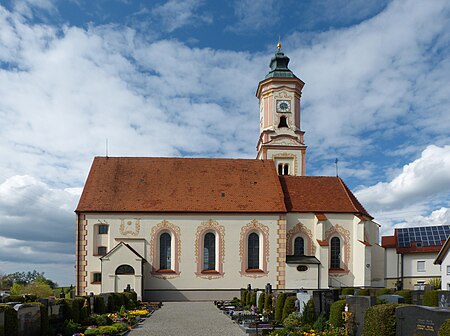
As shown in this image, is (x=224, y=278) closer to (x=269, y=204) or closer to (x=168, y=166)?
(x=269, y=204)

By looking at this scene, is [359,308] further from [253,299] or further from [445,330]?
[253,299]

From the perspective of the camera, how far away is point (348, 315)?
15305 mm

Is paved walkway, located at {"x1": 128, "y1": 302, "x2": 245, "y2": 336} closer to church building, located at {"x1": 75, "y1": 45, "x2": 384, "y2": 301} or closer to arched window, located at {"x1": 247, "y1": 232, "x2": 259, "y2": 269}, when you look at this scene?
church building, located at {"x1": 75, "y1": 45, "x2": 384, "y2": 301}

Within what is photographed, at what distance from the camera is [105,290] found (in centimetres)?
3338

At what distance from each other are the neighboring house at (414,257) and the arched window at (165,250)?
62.9ft

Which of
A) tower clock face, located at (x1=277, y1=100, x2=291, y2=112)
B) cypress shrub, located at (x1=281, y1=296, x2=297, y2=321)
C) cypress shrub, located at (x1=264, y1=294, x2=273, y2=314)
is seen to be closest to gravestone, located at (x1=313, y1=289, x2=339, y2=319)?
cypress shrub, located at (x1=281, y1=296, x2=297, y2=321)

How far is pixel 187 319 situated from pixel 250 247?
15.0m

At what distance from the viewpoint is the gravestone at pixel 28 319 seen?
46.6 ft

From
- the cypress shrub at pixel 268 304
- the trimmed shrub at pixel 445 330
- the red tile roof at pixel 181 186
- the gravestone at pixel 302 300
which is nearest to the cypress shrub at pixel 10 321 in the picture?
the trimmed shrub at pixel 445 330

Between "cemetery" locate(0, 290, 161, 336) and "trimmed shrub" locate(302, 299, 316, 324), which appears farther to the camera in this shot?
"trimmed shrub" locate(302, 299, 316, 324)

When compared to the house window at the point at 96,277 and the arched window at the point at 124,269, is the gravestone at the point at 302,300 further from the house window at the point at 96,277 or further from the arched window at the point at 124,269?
the house window at the point at 96,277

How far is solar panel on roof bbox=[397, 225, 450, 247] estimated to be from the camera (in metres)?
42.0

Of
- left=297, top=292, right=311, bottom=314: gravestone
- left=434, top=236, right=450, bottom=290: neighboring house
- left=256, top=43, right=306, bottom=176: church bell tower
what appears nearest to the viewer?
left=297, top=292, right=311, bottom=314: gravestone

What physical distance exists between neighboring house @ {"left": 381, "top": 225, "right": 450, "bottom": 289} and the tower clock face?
50.1 feet
